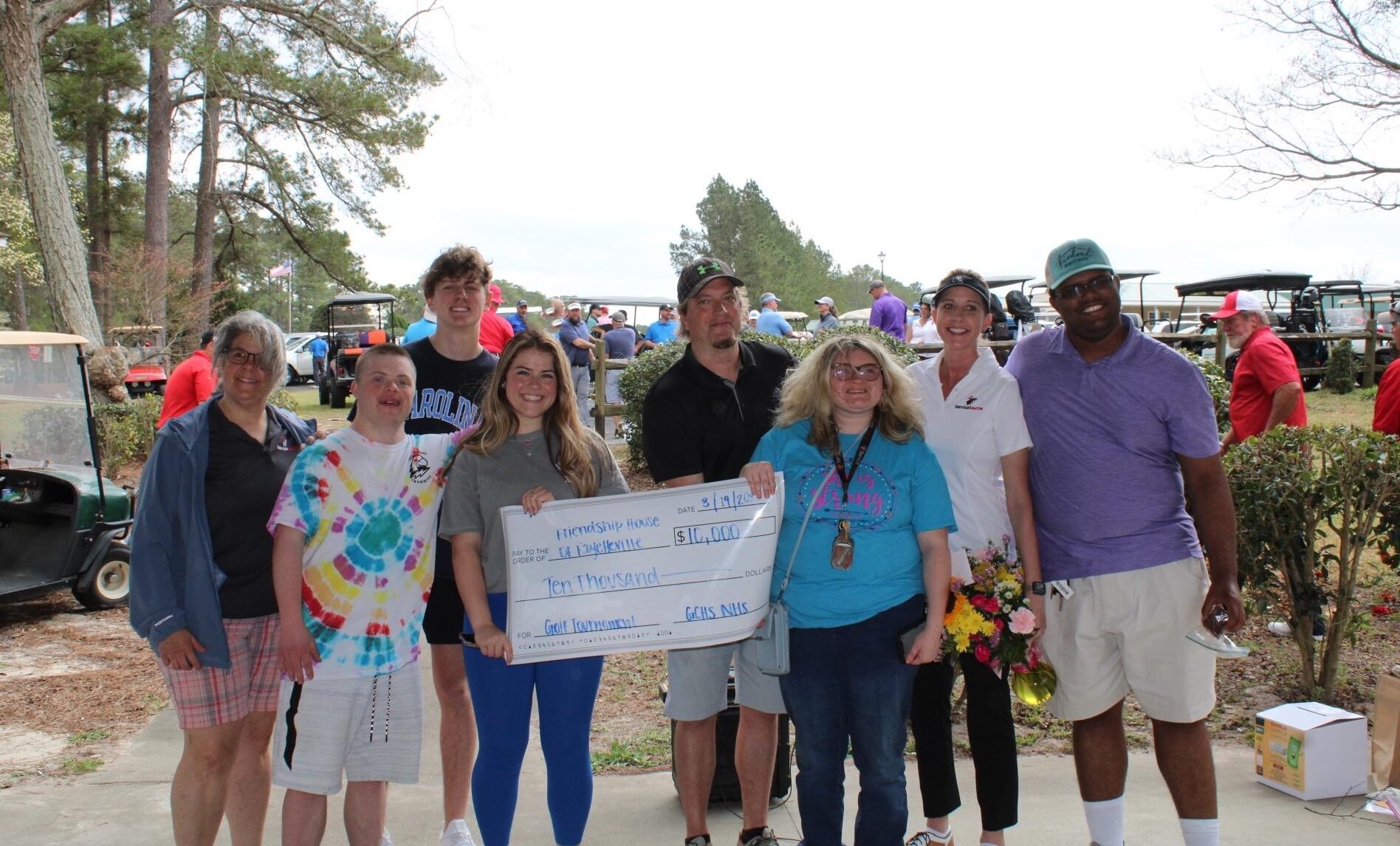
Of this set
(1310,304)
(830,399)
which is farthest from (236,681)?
(1310,304)

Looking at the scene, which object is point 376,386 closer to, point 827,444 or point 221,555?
point 221,555

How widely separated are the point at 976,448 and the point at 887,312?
1284cm

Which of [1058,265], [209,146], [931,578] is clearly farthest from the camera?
[209,146]

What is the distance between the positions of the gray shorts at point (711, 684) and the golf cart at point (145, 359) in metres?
19.0

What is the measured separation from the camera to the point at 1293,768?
4.16 metres


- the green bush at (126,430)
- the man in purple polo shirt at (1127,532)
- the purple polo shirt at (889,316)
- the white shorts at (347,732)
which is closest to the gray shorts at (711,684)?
the white shorts at (347,732)

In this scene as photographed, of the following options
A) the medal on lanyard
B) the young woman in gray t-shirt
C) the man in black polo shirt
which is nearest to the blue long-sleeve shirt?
the young woman in gray t-shirt

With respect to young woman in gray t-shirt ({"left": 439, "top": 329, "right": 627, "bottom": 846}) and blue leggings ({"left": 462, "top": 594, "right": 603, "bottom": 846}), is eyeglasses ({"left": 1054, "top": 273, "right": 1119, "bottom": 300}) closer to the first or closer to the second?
young woman in gray t-shirt ({"left": 439, "top": 329, "right": 627, "bottom": 846})

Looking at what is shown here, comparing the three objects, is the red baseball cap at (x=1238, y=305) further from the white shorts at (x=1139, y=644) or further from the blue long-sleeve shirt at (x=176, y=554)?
the blue long-sleeve shirt at (x=176, y=554)

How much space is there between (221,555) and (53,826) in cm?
174

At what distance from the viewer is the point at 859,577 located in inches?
130

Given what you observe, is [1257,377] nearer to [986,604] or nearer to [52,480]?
[986,604]

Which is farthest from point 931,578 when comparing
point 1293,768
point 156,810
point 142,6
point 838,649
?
point 142,6

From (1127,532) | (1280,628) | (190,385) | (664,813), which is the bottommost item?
(664,813)
